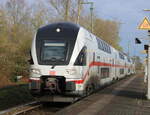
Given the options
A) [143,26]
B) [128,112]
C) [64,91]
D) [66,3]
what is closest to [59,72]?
Answer: [64,91]

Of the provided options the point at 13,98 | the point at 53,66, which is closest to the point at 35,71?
the point at 53,66

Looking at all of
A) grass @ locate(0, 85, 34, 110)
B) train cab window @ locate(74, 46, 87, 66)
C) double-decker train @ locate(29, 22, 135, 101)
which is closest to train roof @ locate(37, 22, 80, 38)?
double-decker train @ locate(29, 22, 135, 101)

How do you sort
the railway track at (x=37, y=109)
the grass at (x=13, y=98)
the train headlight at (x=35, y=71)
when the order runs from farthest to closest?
the grass at (x=13, y=98) < the train headlight at (x=35, y=71) < the railway track at (x=37, y=109)

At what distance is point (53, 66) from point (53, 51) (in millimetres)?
659

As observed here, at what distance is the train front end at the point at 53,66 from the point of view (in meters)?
14.0

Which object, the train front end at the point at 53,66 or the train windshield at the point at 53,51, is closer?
the train front end at the point at 53,66

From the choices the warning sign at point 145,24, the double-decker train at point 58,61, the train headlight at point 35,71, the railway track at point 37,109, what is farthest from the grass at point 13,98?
the warning sign at point 145,24

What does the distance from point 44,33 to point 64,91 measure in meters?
2.60

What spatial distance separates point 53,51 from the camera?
47.1 feet

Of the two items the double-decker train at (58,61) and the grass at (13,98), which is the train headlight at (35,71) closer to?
the double-decker train at (58,61)

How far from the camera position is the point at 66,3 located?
38750 millimetres

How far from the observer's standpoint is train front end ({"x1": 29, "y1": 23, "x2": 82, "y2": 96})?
46.0 ft

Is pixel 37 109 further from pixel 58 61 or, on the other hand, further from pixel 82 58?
pixel 82 58

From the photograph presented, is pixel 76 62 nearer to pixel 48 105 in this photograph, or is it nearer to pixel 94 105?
pixel 94 105
